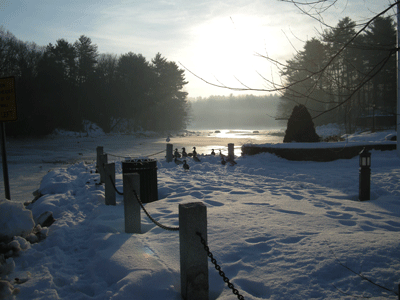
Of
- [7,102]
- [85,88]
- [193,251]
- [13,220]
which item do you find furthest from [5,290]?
[85,88]

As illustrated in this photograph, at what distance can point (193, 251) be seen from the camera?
8.51 feet

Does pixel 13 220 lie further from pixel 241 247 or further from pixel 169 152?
pixel 169 152

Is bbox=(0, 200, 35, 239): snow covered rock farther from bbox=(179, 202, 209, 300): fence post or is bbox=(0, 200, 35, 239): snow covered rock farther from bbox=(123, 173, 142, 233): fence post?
bbox=(179, 202, 209, 300): fence post

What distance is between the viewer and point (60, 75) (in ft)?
149

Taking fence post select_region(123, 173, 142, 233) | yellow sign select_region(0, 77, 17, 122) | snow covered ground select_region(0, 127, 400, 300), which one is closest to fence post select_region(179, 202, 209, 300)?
snow covered ground select_region(0, 127, 400, 300)

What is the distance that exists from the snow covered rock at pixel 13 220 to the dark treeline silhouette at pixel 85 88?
41038 millimetres

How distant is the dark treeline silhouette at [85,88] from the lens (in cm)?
4078

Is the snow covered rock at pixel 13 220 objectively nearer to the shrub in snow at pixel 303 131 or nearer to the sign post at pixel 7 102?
the sign post at pixel 7 102

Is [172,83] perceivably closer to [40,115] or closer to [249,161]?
[40,115]

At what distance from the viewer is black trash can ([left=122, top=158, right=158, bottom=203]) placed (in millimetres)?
6734

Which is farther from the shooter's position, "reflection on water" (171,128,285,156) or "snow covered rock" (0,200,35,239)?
"reflection on water" (171,128,285,156)

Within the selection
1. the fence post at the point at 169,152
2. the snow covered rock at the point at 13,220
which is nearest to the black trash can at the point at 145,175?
the snow covered rock at the point at 13,220

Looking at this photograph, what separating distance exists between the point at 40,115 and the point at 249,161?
3951 cm

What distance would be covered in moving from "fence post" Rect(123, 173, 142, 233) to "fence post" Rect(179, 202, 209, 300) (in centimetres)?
210
